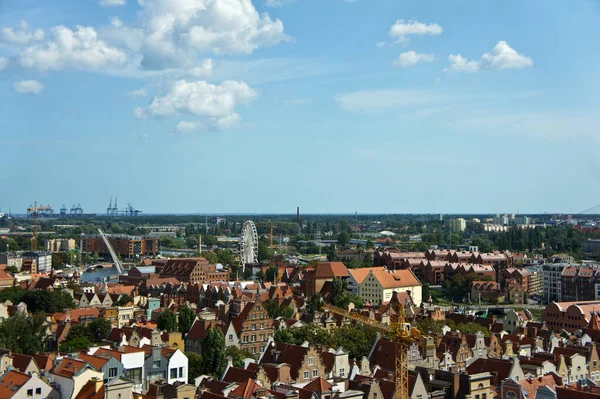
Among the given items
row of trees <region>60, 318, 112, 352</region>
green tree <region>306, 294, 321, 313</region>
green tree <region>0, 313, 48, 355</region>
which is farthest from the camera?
green tree <region>306, 294, 321, 313</region>

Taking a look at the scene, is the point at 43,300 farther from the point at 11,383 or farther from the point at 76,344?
the point at 11,383

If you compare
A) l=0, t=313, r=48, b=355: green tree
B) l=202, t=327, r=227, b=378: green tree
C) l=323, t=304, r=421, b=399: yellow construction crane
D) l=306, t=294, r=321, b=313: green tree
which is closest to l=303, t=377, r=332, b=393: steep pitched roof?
l=323, t=304, r=421, b=399: yellow construction crane

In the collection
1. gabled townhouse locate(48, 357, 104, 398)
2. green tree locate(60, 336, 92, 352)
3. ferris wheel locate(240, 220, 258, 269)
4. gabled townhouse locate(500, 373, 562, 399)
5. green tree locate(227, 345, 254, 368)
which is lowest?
green tree locate(60, 336, 92, 352)

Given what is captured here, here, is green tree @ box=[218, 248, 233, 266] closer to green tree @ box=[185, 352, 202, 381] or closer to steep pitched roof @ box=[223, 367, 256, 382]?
green tree @ box=[185, 352, 202, 381]

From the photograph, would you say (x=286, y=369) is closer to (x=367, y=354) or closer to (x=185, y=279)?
(x=367, y=354)

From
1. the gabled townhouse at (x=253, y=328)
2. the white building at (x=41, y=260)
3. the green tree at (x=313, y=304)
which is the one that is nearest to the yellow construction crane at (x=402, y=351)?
the gabled townhouse at (x=253, y=328)

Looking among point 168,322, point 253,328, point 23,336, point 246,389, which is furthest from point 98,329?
point 246,389

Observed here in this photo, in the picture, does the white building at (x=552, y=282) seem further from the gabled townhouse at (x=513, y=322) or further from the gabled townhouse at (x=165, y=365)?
the gabled townhouse at (x=165, y=365)
